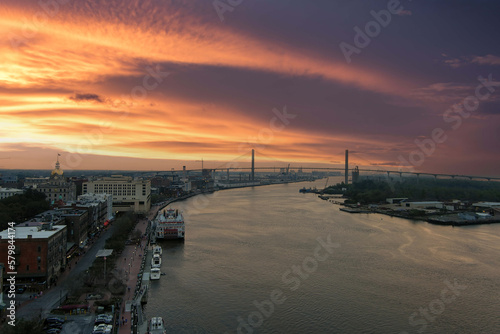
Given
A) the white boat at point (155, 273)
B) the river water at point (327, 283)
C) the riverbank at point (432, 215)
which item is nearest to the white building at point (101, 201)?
the river water at point (327, 283)

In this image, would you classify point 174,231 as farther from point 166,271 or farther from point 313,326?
point 313,326

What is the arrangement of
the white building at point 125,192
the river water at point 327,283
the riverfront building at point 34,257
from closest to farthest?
the river water at point 327,283, the riverfront building at point 34,257, the white building at point 125,192

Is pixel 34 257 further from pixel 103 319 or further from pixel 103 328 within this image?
pixel 103 328

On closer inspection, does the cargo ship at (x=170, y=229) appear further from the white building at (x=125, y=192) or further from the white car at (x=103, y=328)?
the white car at (x=103, y=328)

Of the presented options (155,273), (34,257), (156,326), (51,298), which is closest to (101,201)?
(155,273)

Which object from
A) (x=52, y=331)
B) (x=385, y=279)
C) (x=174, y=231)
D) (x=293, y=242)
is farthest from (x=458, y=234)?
(x=52, y=331)
